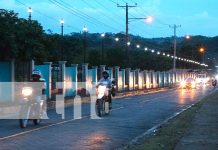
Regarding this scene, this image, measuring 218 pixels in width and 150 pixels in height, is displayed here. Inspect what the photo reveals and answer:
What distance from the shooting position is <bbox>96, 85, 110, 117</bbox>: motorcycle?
75.2 feet

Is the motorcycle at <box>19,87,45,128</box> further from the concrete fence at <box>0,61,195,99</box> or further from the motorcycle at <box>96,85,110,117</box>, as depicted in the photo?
the concrete fence at <box>0,61,195,99</box>

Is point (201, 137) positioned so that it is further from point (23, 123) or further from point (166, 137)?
point (23, 123)

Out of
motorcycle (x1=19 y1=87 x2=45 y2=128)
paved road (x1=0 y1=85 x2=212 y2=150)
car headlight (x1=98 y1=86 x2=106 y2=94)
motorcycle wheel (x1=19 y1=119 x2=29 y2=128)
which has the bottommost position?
paved road (x1=0 y1=85 x2=212 y2=150)

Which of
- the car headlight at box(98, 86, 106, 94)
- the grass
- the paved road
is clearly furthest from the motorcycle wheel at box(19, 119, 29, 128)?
the car headlight at box(98, 86, 106, 94)

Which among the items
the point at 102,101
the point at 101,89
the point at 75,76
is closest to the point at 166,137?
the point at 102,101

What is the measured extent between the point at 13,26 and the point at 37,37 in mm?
2229

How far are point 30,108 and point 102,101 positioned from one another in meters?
5.63

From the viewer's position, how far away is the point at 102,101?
23.2 metres

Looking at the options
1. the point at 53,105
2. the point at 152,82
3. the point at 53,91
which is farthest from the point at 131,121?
the point at 152,82

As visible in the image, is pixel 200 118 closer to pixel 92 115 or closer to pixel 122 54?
pixel 92 115

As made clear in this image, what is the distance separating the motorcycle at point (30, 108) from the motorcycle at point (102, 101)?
4.40 meters

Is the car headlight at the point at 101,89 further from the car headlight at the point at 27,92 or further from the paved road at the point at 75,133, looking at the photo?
the car headlight at the point at 27,92

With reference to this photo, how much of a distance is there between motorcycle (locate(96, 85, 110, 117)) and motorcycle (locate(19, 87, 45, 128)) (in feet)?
14.4

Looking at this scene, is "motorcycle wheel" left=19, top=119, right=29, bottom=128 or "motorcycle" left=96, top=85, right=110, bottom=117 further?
"motorcycle" left=96, top=85, right=110, bottom=117
